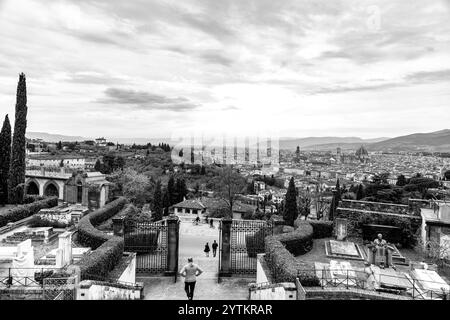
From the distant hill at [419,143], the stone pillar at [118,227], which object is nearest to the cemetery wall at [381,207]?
the stone pillar at [118,227]

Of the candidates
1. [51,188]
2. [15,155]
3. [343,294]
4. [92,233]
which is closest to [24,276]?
[92,233]

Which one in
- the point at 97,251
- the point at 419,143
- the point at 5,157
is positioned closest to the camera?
the point at 97,251

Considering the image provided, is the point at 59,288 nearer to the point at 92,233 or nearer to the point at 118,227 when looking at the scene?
the point at 92,233

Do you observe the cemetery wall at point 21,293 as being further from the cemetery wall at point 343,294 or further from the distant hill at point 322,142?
the distant hill at point 322,142

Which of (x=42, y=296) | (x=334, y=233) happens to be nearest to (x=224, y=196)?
(x=334, y=233)

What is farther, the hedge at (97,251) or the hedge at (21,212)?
the hedge at (21,212)

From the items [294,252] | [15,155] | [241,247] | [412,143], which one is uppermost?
[412,143]
